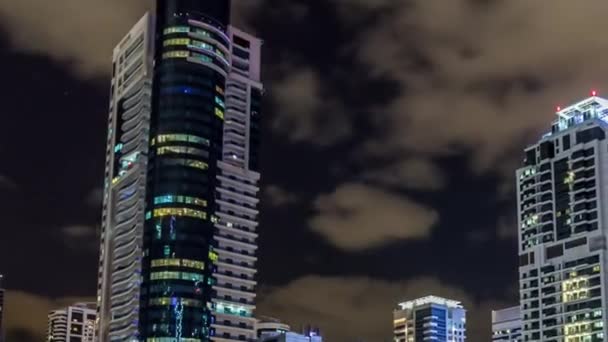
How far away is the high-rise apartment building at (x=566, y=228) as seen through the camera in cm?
16638

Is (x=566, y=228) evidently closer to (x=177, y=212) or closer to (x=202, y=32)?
(x=177, y=212)

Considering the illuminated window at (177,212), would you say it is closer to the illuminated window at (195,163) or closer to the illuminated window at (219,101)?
the illuminated window at (195,163)

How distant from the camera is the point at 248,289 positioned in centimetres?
17912

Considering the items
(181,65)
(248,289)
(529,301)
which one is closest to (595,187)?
(529,301)

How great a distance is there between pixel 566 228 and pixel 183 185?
68.7 m

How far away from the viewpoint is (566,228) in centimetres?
17350

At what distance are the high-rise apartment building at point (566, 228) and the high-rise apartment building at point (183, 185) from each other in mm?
51833

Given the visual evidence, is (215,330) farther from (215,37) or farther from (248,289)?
(215,37)

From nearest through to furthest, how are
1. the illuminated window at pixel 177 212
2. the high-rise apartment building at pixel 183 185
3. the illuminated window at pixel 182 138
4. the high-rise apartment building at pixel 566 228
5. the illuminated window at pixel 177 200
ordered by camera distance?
the high-rise apartment building at pixel 566 228, the high-rise apartment building at pixel 183 185, the illuminated window at pixel 177 212, the illuminated window at pixel 177 200, the illuminated window at pixel 182 138

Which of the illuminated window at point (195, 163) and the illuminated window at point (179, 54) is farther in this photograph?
the illuminated window at point (179, 54)

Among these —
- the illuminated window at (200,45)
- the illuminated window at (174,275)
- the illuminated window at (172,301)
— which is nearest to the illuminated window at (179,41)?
the illuminated window at (200,45)

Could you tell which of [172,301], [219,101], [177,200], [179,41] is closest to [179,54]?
[179,41]

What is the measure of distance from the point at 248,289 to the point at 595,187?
64774mm

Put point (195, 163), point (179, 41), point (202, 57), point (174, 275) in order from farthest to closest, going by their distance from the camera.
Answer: point (202, 57)
point (179, 41)
point (195, 163)
point (174, 275)
